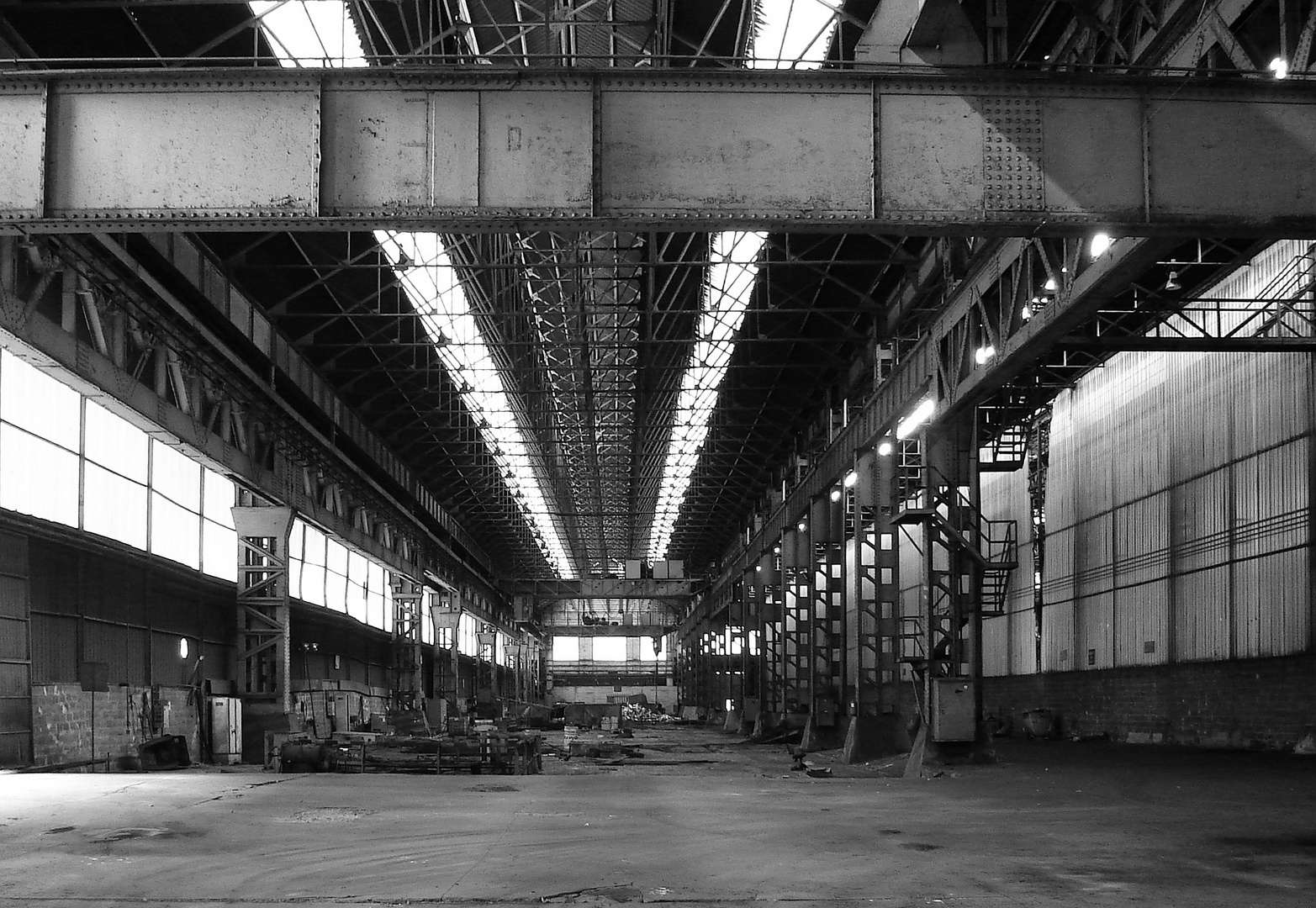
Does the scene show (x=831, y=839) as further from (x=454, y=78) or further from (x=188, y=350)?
(x=188, y=350)

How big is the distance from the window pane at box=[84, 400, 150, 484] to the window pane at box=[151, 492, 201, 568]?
1.09 meters

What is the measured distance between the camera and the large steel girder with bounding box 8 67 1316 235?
11.8 m

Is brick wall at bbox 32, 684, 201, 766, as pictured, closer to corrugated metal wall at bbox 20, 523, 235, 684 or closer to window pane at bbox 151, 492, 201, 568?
corrugated metal wall at bbox 20, 523, 235, 684

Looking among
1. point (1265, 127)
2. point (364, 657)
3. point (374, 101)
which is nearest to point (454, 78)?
point (374, 101)

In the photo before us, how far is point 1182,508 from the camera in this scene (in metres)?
28.2

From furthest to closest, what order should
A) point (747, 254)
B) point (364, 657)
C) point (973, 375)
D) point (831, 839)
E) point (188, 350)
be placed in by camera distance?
point (364, 657)
point (747, 254)
point (188, 350)
point (973, 375)
point (831, 839)

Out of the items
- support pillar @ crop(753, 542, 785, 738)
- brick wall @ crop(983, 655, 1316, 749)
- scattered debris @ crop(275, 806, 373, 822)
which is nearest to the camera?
scattered debris @ crop(275, 806, 373, 822)

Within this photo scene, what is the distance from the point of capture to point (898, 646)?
33719 millimetres

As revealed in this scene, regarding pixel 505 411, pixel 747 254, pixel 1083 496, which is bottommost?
pixel 1083 496

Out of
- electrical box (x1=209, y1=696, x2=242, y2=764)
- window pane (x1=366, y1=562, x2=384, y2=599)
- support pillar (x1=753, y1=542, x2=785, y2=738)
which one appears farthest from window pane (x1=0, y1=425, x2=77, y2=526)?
support pillar (x1=753, y1=542, x2=785, y2=738)

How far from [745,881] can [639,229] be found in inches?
230

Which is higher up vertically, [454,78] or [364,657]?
[454,78]

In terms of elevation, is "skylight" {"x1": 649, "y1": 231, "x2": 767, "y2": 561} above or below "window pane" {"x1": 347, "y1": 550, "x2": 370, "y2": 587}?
above

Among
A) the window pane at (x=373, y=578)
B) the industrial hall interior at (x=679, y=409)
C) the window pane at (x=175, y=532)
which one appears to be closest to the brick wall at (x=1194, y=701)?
the industrial hall interior at (x=679, y=409)
